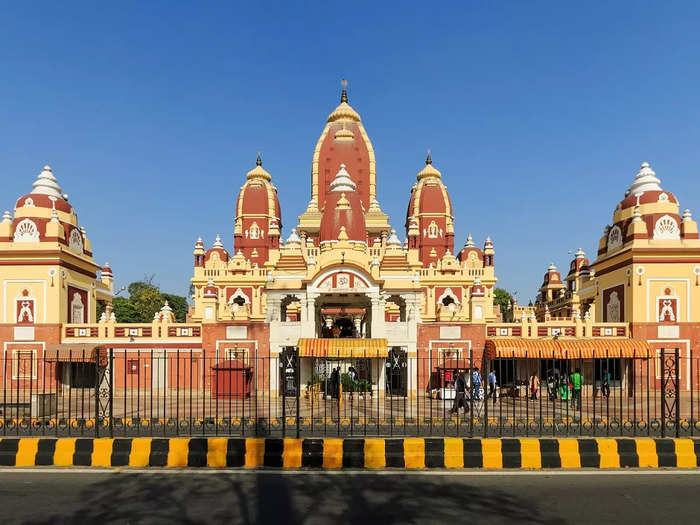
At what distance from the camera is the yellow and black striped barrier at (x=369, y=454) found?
37.3ft

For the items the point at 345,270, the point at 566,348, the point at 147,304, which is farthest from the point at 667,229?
the point at 147,304

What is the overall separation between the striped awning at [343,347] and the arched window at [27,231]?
14917 mm

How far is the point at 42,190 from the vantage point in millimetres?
31625

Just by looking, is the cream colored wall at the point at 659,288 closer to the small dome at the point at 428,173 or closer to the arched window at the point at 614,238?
the arched window at the point at 614,238

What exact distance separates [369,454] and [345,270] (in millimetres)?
15228

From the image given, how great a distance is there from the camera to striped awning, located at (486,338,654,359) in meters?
24.8

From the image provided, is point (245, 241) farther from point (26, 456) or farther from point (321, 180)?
point (26, 456)

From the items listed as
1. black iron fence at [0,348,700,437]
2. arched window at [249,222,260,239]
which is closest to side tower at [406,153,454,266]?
arched window at [249,222,260,239]

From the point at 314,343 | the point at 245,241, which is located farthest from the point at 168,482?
the point at 245,241

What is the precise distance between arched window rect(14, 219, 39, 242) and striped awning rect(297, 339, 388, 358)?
587 inches

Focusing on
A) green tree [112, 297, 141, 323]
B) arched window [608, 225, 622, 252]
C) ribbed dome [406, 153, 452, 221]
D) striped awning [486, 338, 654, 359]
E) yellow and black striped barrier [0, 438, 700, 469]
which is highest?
ribbed dome [406, 153, 452, 221]

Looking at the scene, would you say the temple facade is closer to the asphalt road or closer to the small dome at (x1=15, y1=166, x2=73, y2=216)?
the small dome at (x1=15, y1=166, x2=73, y2=216)

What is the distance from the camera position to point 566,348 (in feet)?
81.8

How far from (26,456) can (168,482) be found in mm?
3199
